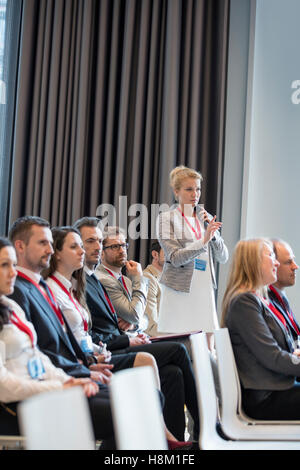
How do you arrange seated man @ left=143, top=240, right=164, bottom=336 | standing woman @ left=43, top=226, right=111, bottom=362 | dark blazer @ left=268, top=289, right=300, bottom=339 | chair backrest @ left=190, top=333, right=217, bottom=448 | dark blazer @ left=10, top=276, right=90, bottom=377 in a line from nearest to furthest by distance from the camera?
1. chair backrest @ left=190, top=333, right=217, bottom=448
2. dark blazer @ left=10, top=276, right=90, bottom=377
3. standing woman @ left=43, top=226, right=111, bottom=362
4. dark blazer @ left=268, top=289, right=300, bottom=339
5. seated man @ left=143, top=240, right=164, bottom=336

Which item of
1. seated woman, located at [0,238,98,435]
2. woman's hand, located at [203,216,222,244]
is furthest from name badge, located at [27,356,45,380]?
woman's hand, located at [203,216,222,244]

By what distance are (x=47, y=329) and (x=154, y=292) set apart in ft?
7.19

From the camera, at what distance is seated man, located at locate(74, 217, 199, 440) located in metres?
2.96

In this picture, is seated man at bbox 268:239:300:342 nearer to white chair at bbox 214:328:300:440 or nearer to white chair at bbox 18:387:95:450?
white chair at bbox 214:328:300:440

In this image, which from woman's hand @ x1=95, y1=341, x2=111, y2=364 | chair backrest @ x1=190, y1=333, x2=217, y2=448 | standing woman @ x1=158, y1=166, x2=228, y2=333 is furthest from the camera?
standing woman @ x1=158, y1=166, x2=228, y2=333

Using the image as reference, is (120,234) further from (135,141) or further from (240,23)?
(240,23)

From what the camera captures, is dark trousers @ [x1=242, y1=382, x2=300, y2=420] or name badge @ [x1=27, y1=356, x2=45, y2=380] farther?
dark trousers @ [x1=242, y1=382, x2=300, y2=420]

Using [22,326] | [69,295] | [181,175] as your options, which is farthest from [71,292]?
[181,175]

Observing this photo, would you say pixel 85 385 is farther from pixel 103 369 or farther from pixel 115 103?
pixel 115 103

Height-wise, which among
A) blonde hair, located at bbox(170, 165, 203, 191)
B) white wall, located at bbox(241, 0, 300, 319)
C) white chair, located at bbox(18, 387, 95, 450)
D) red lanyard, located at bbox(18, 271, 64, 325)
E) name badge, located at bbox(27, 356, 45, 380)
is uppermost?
white wall, located at bbox(241, 0, 300, 319)

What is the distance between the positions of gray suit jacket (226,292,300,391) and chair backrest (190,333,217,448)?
13.5 inches

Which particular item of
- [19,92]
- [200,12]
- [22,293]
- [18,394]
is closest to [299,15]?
[200,12]

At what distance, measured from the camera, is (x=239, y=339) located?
2.71m

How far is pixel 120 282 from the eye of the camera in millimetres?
3785
